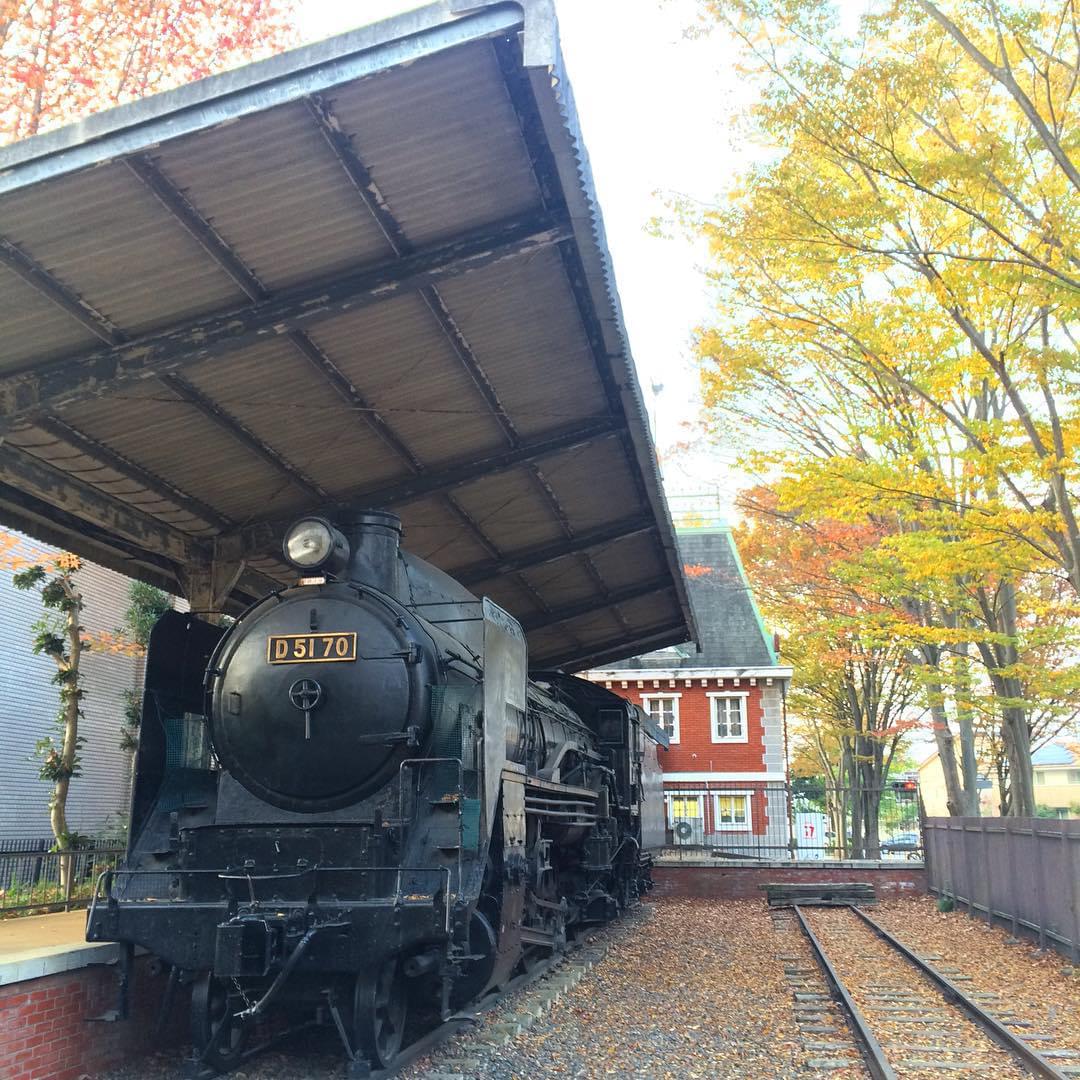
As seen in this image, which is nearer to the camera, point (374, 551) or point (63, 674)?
point (374, 551)

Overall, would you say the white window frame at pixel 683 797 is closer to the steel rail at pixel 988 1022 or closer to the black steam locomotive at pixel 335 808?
the steel rail at pixel 988 1022

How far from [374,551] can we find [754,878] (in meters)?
14.0

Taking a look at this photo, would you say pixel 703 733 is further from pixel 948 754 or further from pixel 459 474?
pixel 459 474

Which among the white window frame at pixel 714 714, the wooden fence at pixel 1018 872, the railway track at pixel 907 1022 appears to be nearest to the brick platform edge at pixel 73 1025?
the railway track at pixel 907 1022

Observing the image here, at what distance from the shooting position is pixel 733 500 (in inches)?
816

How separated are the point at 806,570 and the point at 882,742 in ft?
25.2

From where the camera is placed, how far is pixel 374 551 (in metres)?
7.53

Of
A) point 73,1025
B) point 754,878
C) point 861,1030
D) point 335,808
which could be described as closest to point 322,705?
point 335,808

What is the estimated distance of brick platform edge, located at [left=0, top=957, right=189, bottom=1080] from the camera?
575 cm

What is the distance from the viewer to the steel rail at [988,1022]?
6.42 meters

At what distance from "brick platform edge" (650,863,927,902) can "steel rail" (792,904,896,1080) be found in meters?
7.64

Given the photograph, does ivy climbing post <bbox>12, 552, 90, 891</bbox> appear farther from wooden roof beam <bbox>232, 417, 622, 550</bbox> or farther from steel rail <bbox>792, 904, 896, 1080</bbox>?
steel rail <bbox>792, 904, 896, 1080</bbox>

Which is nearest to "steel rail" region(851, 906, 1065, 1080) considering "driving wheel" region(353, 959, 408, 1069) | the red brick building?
"driving wheel" region(353, 959, 408, 1069)

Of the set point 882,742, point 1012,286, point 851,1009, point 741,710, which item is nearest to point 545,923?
point 851,1009
